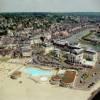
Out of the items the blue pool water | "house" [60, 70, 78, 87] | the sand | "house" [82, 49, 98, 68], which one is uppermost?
"house" [82, 49, 98, 68]

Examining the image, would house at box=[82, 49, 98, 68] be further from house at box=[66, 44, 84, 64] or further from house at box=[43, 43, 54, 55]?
house at box=[43, 43, 54, 55]

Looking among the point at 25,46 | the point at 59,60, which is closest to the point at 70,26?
the point at 25,46

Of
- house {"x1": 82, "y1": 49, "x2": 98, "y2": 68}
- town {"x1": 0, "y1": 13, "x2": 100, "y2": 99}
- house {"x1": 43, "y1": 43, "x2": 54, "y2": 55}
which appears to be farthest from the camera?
house {"x1": 43, "y1": 43, "x2": 54, "y2": 55}

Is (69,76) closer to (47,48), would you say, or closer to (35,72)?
(35,72)

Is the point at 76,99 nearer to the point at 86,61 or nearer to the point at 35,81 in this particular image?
the point at 35,81

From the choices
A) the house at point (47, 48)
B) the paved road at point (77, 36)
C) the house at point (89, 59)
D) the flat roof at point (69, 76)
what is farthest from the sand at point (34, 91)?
the paved road at point (77, 36)

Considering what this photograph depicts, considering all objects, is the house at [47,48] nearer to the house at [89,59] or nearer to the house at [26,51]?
the house at [26,51]

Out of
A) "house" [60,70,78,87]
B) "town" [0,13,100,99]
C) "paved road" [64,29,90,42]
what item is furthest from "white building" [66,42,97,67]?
"paved road" [64,29,90,42]
